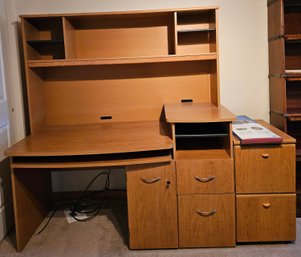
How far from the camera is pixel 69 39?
2.72 metres

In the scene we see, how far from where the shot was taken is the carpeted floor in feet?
7.39

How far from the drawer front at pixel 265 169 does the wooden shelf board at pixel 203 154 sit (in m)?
0.11

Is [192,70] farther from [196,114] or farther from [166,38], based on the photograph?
[196,114]

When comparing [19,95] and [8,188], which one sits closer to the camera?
[8,188]

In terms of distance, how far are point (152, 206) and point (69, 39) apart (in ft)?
4.51

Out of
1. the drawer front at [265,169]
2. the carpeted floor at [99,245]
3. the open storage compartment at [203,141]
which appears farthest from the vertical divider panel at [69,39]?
the drawer front at [265,169]

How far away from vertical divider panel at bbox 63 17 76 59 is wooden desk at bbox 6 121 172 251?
583mm

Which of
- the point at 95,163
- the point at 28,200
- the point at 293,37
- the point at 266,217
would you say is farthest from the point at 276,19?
the point at 28,200

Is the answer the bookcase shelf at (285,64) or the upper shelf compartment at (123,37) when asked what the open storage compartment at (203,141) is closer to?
the bookcase shelf at (285,64)

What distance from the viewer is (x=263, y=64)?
296 centimetres

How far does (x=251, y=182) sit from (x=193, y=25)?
4.32 ft

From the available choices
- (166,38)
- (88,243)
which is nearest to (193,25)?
(166,38)

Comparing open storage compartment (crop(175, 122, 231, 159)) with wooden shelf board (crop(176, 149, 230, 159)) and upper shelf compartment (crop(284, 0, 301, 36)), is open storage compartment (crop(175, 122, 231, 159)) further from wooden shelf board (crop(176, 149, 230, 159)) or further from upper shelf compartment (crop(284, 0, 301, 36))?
upper shelf compartment (crop(284, 0, 301, 36))

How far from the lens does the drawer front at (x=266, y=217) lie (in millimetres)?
2262
